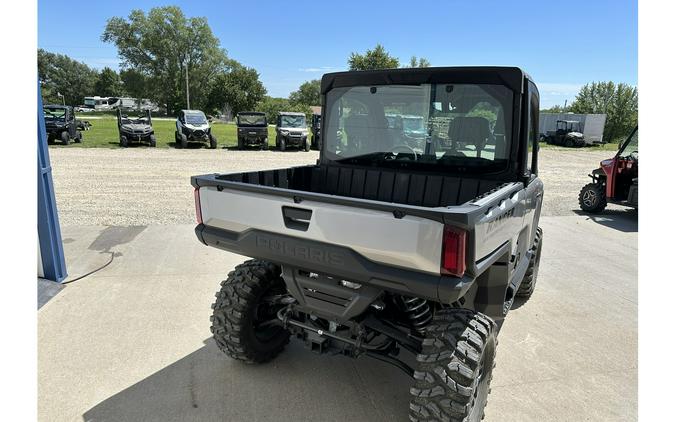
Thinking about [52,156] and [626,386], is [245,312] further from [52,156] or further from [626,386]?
[52,156]

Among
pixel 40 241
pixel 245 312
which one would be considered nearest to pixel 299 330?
pixel 245 312

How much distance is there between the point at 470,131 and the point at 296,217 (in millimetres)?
1574

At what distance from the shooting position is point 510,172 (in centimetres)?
314

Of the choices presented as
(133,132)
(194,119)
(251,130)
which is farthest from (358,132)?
(194,119)

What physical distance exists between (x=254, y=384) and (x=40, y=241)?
2.98 metres

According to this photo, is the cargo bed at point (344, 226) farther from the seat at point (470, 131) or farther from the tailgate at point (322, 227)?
the seat at point (470, 131)

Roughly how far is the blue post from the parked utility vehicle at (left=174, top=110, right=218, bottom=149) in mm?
16888

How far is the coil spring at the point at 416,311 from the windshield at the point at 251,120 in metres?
19.7

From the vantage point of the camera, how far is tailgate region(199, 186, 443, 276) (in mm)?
2033

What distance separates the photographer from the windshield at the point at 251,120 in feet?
70.4

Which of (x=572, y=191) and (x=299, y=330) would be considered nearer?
(x=299, y=330)

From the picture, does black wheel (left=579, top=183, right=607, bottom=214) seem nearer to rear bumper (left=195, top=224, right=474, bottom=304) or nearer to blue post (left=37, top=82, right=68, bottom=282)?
rear bumper (left=195, top=224, right=474, bottom=304)

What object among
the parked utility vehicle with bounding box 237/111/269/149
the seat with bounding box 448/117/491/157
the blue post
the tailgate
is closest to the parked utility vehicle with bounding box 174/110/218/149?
the parked utility vehicle with bounding box 237/111/269/149

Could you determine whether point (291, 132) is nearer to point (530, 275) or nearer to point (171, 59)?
point (530, 275)
